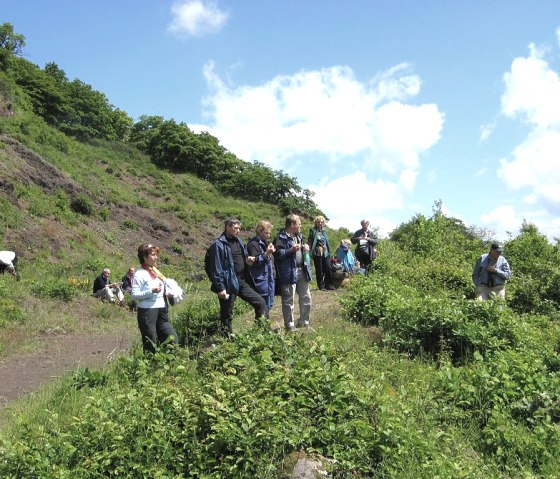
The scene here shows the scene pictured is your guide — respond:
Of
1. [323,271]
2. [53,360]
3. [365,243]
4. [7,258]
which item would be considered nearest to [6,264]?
[7,258]

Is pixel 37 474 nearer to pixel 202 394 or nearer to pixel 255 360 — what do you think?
pixel 202 394

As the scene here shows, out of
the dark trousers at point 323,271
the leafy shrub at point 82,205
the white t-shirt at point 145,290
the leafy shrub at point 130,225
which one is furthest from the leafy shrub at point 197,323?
the leafy shrub at point 130,225

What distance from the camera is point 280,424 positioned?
3.85m

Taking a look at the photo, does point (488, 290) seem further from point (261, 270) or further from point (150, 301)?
point (150, 301)

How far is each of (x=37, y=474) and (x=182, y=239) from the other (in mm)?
24637

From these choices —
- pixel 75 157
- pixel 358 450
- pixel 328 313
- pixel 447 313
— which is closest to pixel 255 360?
pixel 358 450

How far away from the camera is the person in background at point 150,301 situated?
6.06 meters

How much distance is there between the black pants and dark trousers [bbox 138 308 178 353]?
76 centimetres

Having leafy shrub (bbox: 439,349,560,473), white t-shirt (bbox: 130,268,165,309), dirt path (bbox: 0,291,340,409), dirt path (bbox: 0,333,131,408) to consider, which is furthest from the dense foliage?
dirt path (bbox: 0,333,131,408)

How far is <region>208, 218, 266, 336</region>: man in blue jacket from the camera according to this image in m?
6.57

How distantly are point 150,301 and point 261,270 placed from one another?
1666mm

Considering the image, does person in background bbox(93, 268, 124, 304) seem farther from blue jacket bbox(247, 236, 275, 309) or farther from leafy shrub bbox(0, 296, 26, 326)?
blue jacket bbox(247, 236, 275, 309)

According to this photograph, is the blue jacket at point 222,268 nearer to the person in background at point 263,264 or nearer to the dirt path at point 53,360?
the person in background at point 263,264

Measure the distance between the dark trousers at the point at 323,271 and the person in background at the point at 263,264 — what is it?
15.8 feet
